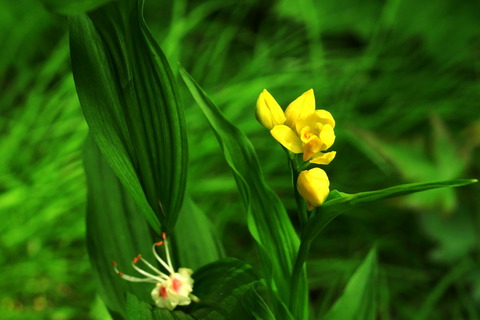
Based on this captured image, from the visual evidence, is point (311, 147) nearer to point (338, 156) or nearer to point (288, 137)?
point (288, 137)

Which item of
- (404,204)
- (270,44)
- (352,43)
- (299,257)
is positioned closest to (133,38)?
(299,257)

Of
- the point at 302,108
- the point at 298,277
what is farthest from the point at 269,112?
the point at 298,277

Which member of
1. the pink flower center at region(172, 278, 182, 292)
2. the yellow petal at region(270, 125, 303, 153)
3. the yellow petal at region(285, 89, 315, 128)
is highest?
the yellow petal at region(285, 89, 315, 128)

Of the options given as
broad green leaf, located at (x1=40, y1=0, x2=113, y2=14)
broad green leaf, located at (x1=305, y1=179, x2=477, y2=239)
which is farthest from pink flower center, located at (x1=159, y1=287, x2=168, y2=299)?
broad green leaf, located at (x1=40, y1=0, x2=113, y2=14)

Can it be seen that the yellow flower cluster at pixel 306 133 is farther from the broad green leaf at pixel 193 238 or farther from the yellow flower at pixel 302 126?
the broad green leaf at pixel 193 238

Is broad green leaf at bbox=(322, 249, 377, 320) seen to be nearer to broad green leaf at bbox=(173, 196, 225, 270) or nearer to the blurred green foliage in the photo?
broad green leaf at bbox=(173, 196, 225, 270)

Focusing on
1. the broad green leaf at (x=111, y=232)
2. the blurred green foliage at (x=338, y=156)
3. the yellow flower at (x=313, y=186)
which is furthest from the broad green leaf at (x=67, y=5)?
Answer: the blurred green foliage at (x=338, y=156)
